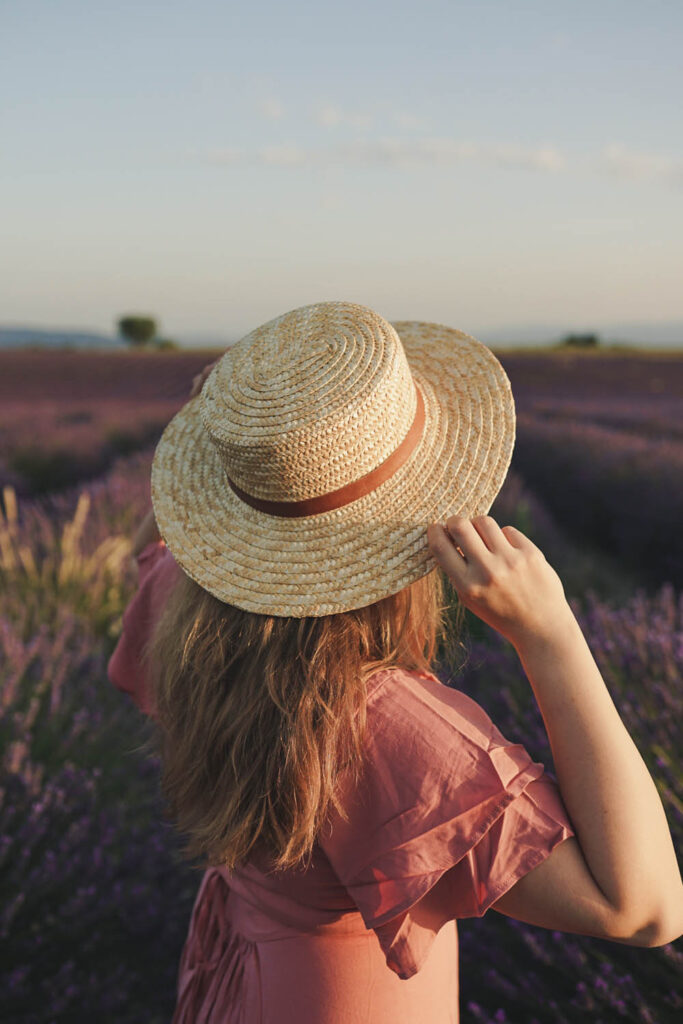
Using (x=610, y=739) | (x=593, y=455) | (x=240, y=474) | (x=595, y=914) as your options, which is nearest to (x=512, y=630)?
(x=610, y=739)

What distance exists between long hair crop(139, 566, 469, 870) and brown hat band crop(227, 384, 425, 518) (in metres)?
0.15

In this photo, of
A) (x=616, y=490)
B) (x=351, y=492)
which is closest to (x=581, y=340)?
(x=616, y=490)

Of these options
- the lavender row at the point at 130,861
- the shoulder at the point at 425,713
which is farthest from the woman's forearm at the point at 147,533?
the shoulder at the point at 425,713

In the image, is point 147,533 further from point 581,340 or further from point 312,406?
point 581,340

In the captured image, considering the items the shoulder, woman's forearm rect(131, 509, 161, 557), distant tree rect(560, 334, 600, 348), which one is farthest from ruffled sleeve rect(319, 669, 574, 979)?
distant tree rect(560, 334, 600, 348)

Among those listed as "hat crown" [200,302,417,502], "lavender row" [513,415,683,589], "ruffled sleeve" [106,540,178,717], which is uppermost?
"hat crown" [200,302,417,502]

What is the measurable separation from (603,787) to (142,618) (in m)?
0.96

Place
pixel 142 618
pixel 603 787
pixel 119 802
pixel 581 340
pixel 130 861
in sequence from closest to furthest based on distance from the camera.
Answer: pixel 603 787
pixel 142 618
pixel 130 861
pixel 119 802
pixel 581 340

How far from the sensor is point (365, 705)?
3.01 feet

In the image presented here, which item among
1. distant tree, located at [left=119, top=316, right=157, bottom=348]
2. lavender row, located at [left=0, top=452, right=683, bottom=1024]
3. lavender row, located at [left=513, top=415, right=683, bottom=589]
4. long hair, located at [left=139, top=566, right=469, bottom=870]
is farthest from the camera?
distant tree, located at [left=119, top=316, right=157, bottom=348]

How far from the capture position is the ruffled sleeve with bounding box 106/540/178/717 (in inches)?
56.1

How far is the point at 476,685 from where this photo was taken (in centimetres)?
304

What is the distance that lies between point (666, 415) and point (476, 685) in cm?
761

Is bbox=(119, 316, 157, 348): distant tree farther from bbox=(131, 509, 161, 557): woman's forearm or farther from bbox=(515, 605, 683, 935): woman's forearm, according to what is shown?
bbox=(515, 605, 683, 935): woman's forearm
